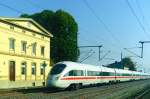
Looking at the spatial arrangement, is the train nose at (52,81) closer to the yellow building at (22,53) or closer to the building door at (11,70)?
the yellow building at (22,53)

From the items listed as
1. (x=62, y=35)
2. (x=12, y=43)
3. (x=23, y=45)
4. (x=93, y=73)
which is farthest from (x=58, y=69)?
(x=62, y=35)

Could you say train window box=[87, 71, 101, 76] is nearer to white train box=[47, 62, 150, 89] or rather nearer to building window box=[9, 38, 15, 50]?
white train box=[47, 62, 150, 89]

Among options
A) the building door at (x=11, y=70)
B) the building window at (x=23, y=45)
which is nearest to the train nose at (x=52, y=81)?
the building door at (x=11, y=70)

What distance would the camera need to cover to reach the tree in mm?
77688

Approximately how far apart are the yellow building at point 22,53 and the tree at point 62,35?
11387 millimetres

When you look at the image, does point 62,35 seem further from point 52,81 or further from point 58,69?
point 52,81

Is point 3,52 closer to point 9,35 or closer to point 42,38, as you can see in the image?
point 9,35

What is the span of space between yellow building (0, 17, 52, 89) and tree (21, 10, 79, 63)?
11.4 metres

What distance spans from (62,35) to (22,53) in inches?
925

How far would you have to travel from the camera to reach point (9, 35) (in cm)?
5147

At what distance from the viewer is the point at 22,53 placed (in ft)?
184

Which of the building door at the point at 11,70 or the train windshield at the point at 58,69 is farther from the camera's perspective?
the building door at the point at 11,70

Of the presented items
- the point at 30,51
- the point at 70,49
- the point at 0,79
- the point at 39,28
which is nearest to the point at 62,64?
the point at 0,79

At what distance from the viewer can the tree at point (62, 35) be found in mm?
77688
